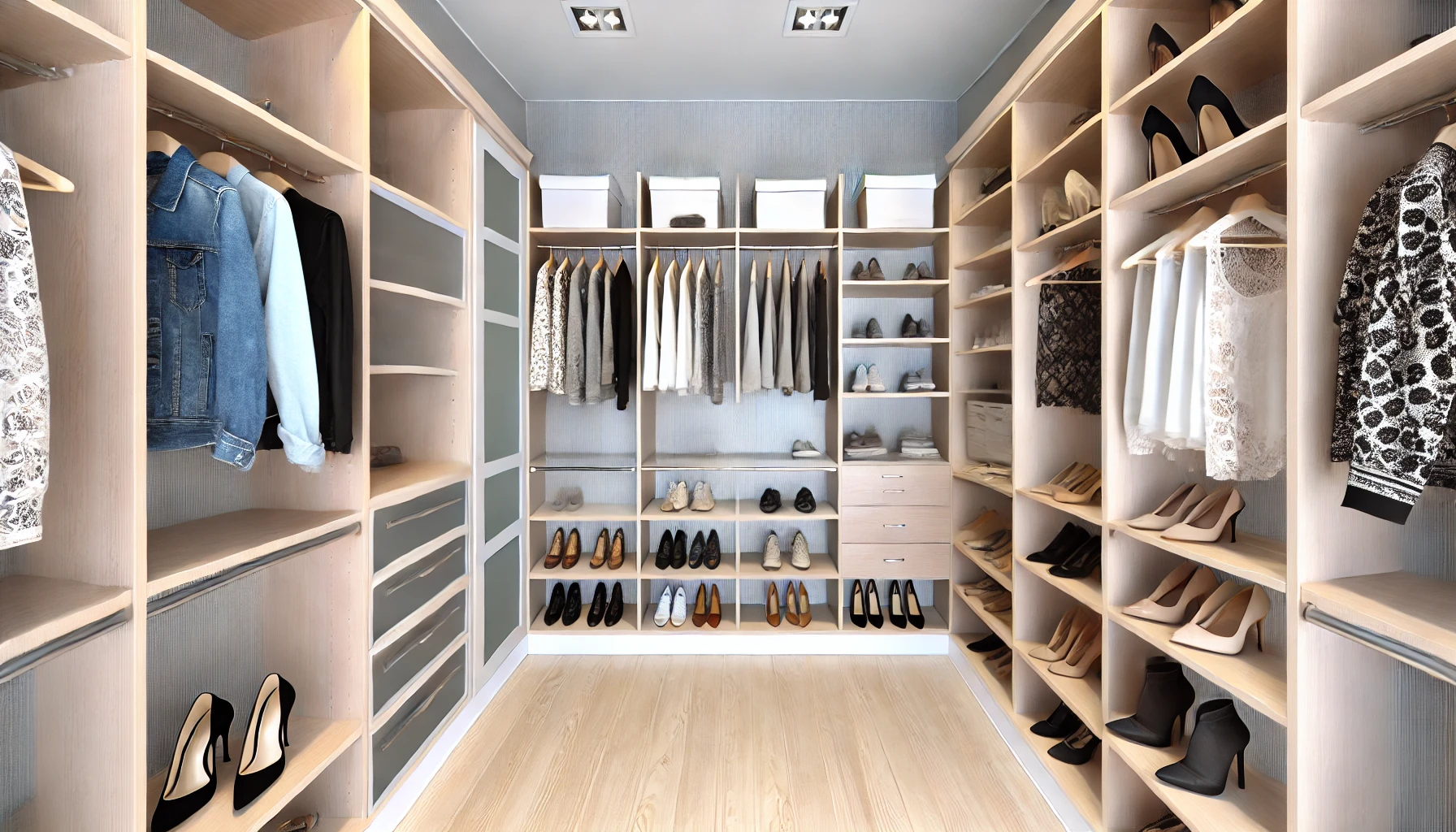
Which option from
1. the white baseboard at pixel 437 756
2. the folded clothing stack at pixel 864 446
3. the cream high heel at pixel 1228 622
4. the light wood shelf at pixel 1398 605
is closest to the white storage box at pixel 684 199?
the folded clothing stack at pixel 864 446

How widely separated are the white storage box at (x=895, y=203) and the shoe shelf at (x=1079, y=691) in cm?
193

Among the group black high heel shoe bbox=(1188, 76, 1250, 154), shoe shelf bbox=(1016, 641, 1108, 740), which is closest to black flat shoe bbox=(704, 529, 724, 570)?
shoe shelf bbox=(1016, 641, 1108, 740)

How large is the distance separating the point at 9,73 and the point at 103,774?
1254 mm

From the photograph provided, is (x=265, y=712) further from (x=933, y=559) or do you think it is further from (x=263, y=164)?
(x=933, y=559)

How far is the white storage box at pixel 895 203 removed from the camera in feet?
9.89

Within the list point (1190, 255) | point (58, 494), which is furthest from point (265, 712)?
point (1190, 255)

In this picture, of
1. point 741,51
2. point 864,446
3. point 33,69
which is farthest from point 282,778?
point 741,51

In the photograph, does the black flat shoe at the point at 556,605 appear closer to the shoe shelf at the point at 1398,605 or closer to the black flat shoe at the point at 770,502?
the black flat shoe at the point at 770,502

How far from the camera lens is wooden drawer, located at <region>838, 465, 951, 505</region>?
301 cm

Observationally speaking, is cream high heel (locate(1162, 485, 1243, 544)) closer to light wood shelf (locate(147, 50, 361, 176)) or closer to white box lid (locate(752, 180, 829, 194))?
white box lid (locate(752, 180, 829, 194))

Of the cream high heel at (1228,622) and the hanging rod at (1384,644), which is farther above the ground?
the hanging rod at (1384,644)

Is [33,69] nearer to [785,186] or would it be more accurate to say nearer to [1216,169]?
[1216,169]

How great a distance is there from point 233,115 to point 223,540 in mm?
948

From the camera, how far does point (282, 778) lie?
149 centimetres
